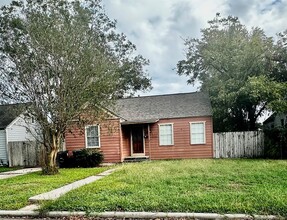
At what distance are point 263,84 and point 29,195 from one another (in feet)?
44.6

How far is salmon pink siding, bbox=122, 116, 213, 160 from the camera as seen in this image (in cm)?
1753

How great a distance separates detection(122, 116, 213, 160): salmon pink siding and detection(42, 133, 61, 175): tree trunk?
6.25m

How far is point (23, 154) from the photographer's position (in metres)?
18.1

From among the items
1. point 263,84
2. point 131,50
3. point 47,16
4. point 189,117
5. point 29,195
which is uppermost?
point 131,50

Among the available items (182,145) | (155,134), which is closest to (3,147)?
(155,134)

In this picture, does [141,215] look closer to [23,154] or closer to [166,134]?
[166,134]

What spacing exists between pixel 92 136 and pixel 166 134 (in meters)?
4.94

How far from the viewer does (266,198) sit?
591 centimetres

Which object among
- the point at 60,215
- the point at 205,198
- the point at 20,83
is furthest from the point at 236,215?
the point at 20,83

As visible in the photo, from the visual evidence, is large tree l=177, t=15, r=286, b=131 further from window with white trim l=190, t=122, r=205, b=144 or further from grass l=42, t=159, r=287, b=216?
grass l=42, t=159, r=287, b=216

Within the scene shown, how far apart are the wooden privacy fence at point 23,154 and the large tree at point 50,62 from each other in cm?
601

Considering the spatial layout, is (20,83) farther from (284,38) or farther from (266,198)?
(284,38)

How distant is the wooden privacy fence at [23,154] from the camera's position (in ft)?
58.7

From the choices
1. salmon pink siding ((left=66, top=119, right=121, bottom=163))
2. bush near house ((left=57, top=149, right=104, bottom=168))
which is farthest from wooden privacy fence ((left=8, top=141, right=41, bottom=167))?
bush near house ((left=57, top=149, right=104, bottom=168))
